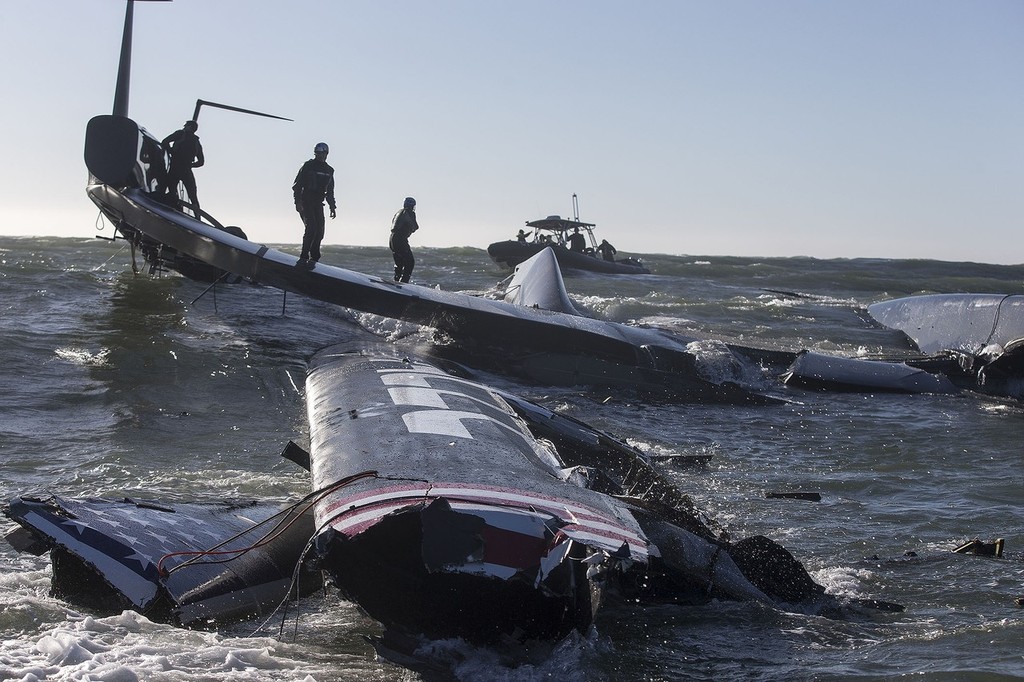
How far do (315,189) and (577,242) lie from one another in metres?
29.2

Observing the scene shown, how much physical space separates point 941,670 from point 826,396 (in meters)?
10.0

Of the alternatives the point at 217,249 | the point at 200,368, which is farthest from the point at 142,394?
the point at 217,249

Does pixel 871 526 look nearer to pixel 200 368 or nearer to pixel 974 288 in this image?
pixel 200 368

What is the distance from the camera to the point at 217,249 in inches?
674

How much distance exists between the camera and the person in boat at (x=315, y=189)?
14742mm

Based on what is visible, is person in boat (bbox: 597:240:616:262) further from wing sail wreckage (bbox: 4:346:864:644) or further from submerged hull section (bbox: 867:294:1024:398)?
wing sail wreckage (bbox: 4:346:864:644)

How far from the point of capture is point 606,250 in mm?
45562

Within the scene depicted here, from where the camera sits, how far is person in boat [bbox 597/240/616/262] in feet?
149

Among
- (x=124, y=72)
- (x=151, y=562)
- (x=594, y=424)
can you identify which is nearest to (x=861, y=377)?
(x=594, y=424)

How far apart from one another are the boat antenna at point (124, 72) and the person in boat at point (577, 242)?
2306cm

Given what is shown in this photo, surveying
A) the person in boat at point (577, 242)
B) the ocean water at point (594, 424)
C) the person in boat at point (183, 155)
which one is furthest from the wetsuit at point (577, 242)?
the person in boat at point (183, 155)

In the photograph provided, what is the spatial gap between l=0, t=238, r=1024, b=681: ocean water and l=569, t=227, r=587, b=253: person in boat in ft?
70.5

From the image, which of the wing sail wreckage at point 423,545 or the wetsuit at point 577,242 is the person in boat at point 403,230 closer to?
the wing sail wreckage at point 423,545

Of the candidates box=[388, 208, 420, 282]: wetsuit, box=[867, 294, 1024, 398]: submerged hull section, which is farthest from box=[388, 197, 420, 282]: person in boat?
box=[867, 294, 1024, 398]: submerged hull section
